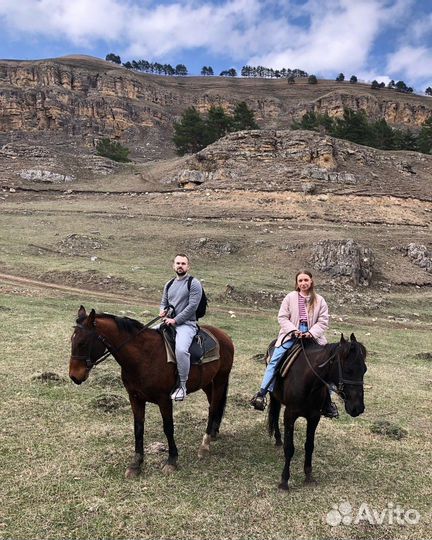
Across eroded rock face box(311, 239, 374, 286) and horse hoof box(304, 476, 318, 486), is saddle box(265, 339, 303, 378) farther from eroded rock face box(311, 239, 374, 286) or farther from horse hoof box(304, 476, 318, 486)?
eroded rock face box(311, 239, 374, 286)

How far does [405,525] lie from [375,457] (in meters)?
2.06

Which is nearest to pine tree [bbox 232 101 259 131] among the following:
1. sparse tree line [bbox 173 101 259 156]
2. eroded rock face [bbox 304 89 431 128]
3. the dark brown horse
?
sparse tree line [bbox 173 101 259 156]

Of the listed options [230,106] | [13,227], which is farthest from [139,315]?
[230,106]

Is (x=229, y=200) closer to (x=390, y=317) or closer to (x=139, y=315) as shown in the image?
(x=390, y=317)

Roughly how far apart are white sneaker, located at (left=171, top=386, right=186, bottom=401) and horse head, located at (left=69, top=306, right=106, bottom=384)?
1403 millimetres

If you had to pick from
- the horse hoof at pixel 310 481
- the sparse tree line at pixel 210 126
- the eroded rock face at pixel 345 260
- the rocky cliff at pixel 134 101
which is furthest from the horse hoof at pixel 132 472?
the rocky cliff at pixel 134 101

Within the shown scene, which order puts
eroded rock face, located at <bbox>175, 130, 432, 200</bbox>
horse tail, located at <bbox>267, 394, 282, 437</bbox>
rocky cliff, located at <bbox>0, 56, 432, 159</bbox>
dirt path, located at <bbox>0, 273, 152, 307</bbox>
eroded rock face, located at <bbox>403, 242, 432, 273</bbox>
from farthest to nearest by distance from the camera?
1. rocky cliff, located at <bbox>0, 56, 432, 159</bbox>
2. eroded rock face, located at <bbox>175, 130, 432, 200</bbox>
3. eroded rock face, located at <bbox>403, 242, 432, 273</bbox>
4. dirt path, located at <bbox>0, 273, 152, 307</bbox>
5. horse tail, located at <bbox>267, 394, 282, 437</bbox>

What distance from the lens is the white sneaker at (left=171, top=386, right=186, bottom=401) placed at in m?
7.06

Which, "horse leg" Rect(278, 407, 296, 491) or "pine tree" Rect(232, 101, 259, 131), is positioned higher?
"pine tree" Rect(232, 101, 259, 131)

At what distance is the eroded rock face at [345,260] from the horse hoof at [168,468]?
2412cm

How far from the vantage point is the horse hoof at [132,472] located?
22.7ft

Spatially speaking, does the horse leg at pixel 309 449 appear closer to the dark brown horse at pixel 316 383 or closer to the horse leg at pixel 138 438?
the dark brown horse at pixel 316 383

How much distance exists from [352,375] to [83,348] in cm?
390

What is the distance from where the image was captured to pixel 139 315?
Result: 19.2 metres
